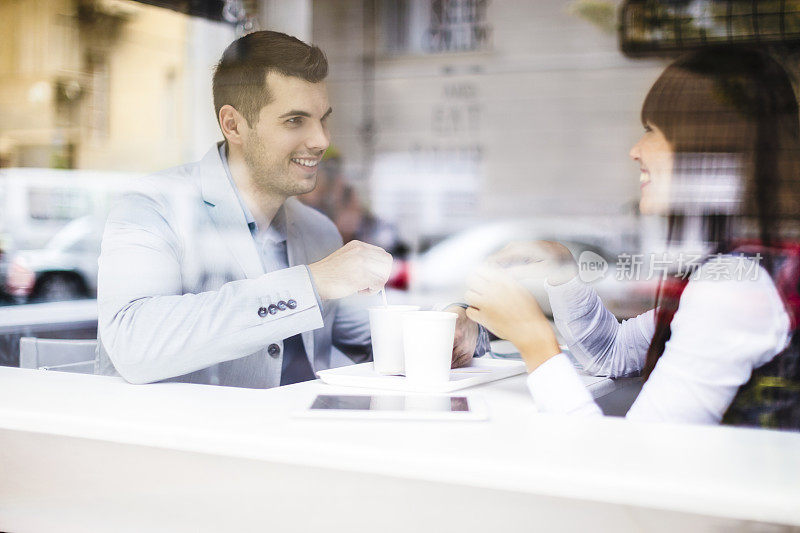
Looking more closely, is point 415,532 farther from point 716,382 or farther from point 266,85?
point 266,85

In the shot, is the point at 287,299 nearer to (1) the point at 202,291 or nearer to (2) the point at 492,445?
(1) the point at 202,291

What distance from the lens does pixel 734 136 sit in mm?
1436

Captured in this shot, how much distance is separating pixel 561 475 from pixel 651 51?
1096 mm

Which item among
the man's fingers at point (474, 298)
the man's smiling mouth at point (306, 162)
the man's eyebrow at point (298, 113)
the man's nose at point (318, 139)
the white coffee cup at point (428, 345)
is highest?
the man's eyebrow at point (298, 113)

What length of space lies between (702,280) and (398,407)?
1.74ft

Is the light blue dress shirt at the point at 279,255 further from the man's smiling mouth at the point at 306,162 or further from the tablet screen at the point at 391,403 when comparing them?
the tablet screen at the point at 391,403

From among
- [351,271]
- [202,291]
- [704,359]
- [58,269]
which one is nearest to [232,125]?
[202,291]

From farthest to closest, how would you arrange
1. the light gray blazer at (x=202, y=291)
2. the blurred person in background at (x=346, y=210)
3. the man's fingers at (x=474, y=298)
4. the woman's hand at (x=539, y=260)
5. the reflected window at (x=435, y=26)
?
the blurred person in background at (x=346, y=210)
the reflected window at (x=435, y=26)
the woman's hand at (x=539, y=260)
the light gray blazer at (x=202, y=291)
the man's fingers at (x=474, y=298)

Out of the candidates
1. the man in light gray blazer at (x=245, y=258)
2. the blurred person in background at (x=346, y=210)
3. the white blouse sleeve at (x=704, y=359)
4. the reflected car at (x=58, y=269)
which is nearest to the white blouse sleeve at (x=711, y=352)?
the white blouse sleeve at (x=704, y=359)

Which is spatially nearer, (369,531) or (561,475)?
(561,475)

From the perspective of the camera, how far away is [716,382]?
1.19 meters

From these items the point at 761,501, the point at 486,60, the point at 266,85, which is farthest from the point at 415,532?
the point at 266,85

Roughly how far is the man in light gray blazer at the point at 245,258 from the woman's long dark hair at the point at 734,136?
54 centimetres

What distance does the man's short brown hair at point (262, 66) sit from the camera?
77.0 inches
